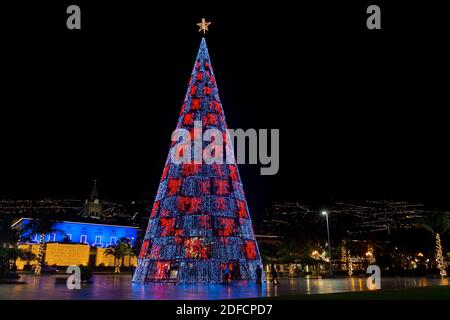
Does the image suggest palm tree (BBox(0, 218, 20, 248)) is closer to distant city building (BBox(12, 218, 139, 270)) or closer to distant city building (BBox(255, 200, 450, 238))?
distant city building (BBox(255, 200, 450, 238))

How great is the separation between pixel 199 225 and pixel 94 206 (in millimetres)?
94007

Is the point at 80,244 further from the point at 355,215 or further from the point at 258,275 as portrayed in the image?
the point at 258,275

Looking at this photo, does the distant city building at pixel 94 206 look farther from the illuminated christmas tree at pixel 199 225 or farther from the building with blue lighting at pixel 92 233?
the illuminated christmas tree at pixel 199 225

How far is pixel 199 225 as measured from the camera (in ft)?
77.6

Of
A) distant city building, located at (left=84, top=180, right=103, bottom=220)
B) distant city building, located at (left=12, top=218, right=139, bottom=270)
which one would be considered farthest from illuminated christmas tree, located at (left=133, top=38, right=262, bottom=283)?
distant city building, located at (left=84, top=180, right=103, bottom=220)

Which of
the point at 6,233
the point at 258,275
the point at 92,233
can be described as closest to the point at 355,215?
the point at 258,275

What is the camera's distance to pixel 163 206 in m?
24.9

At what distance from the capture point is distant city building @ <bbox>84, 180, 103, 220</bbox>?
10994 centimetres

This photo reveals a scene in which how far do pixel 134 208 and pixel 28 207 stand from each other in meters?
23.4

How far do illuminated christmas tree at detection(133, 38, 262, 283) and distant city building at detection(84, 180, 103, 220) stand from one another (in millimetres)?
90061

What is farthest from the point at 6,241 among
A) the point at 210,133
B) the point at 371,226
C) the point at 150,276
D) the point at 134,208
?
the point at 134,208

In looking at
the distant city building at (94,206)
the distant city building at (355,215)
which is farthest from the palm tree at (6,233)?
the distant city building at (94,206)

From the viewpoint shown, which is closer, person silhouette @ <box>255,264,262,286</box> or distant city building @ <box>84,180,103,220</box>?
person silhouette @ <box>255,264,262,286</box>

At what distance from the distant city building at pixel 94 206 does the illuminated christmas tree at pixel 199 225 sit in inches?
3546
